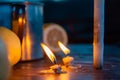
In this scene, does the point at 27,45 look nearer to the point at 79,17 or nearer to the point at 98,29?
the point at 98,29

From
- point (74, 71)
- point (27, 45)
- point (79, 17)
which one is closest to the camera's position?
point (74, 71)

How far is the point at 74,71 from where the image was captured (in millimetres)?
941

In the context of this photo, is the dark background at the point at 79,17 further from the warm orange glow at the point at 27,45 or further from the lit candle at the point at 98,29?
the lit candle at the point at 98,29

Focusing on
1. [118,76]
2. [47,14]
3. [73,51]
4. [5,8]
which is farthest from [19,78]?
[47,14]

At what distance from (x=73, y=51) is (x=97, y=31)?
0.40m

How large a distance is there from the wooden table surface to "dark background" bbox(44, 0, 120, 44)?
1.67 ft

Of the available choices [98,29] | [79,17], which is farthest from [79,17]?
[98,29]

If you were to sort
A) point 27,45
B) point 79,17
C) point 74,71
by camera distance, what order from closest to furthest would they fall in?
point 74,71 < point 27,45 < point 79,17

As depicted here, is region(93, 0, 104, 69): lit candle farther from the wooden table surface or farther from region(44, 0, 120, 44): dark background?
region(44, 0, 120, 44): dark background

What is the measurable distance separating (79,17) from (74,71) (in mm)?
757

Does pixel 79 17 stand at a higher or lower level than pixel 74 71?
higher

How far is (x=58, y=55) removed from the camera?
1.25m

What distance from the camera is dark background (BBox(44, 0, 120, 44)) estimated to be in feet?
5.40

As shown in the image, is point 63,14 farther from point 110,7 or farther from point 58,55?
point 58,55
